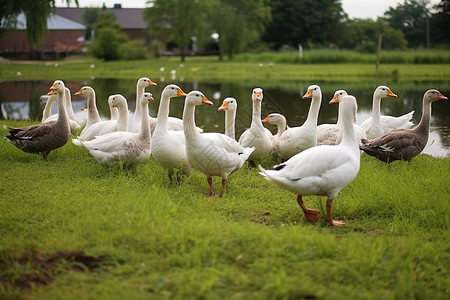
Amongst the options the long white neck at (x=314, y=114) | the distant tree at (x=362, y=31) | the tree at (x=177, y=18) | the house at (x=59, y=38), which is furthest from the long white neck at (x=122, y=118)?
the house at (x=59, y=38)

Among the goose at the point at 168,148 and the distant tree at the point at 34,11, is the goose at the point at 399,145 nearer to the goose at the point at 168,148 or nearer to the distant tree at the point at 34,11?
the goose at the point at 168,148

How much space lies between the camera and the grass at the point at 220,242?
13.1ft

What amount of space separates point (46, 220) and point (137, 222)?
1.15m

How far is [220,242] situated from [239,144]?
277 centimetres

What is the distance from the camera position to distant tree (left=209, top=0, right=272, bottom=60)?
46.8 metres

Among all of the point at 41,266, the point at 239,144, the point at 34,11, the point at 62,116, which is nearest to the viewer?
the point at 41,266

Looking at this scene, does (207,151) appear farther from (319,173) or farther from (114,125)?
(114,125)

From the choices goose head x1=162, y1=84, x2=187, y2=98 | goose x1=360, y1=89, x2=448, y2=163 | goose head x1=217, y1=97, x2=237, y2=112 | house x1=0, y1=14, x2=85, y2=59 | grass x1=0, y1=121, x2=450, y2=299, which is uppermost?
house x1=0, y1=14, x2=85, y2=59

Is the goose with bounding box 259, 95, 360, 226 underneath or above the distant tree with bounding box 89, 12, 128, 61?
underneath

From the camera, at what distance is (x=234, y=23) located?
47094 millimetres

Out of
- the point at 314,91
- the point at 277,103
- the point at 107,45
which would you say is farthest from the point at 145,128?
the point at 107,45

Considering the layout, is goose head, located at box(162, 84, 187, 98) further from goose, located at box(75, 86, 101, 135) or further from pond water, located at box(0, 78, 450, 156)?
pond water, located at box(0, 78, 450, 156)

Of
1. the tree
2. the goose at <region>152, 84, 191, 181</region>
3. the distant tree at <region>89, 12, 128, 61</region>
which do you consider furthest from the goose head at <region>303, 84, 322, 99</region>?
the distant tree at <region>89, 12, 128, 61</region>

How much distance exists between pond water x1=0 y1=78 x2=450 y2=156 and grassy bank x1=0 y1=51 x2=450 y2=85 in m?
1.85
